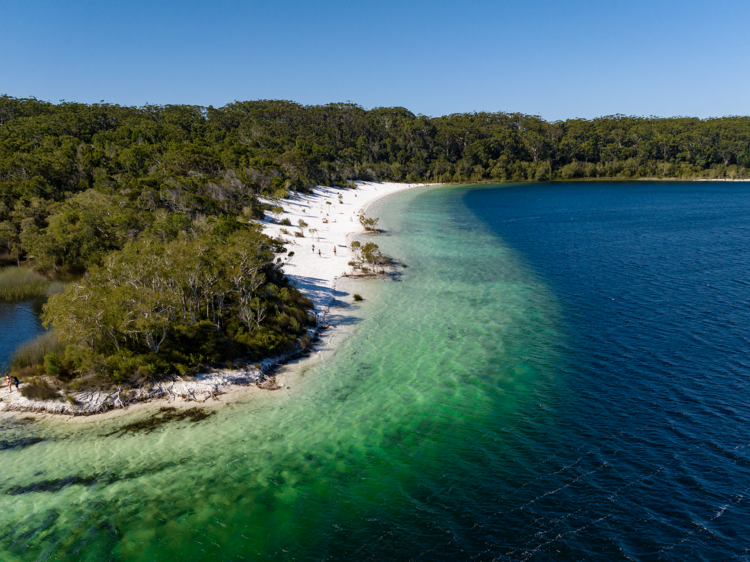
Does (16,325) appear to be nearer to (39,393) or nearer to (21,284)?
(21,284)

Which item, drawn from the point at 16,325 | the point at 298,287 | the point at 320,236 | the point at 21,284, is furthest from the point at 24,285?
the point at 320,236

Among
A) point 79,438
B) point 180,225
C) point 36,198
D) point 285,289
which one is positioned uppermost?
point 36,198

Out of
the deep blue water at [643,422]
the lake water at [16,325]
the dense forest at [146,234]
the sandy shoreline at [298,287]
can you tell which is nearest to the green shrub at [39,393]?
the sandy shoreline at [298,287]

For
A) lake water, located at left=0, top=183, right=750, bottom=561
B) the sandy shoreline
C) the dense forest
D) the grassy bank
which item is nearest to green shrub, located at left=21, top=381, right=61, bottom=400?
the sandy shoreline

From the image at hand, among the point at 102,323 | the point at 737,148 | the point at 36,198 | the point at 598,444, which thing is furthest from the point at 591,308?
the point at 737,148

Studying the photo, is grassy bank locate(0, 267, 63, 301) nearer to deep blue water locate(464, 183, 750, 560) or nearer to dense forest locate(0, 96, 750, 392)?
dense forest locate(0, 96, 750, 392)

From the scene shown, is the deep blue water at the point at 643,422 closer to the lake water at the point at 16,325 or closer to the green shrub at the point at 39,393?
the green shrub at the point at 39,393

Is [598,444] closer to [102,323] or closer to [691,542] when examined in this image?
[691,542]
